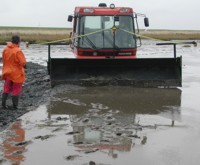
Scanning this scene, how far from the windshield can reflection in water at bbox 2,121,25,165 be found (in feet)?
18.5

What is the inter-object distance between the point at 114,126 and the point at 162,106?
2.30m

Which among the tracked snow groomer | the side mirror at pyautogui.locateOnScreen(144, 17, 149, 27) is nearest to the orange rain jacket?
the tracked snow groomer

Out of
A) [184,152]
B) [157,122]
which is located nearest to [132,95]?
[157,122]

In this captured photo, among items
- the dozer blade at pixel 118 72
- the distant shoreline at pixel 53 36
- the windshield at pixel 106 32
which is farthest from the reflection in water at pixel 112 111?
the distant shoreline at pixel 53 36

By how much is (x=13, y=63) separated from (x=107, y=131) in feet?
9.82

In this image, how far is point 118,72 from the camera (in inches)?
452

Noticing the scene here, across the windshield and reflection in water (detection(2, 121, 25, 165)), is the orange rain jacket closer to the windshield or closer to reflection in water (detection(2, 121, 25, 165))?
reflection in water (detection(2, 121, 25, 165))

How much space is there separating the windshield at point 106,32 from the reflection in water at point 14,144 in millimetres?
5630

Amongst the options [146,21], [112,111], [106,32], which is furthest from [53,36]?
[112,111]

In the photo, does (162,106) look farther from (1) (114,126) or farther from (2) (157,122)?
(1) (114,126)

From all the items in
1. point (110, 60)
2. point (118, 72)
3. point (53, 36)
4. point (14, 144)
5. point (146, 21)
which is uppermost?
point (146, 21)

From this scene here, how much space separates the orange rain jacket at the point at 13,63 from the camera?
8.43 m

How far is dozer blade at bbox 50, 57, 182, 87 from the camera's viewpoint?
36.9 ft

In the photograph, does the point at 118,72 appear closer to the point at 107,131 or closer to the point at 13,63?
Result: the point at 13,63
